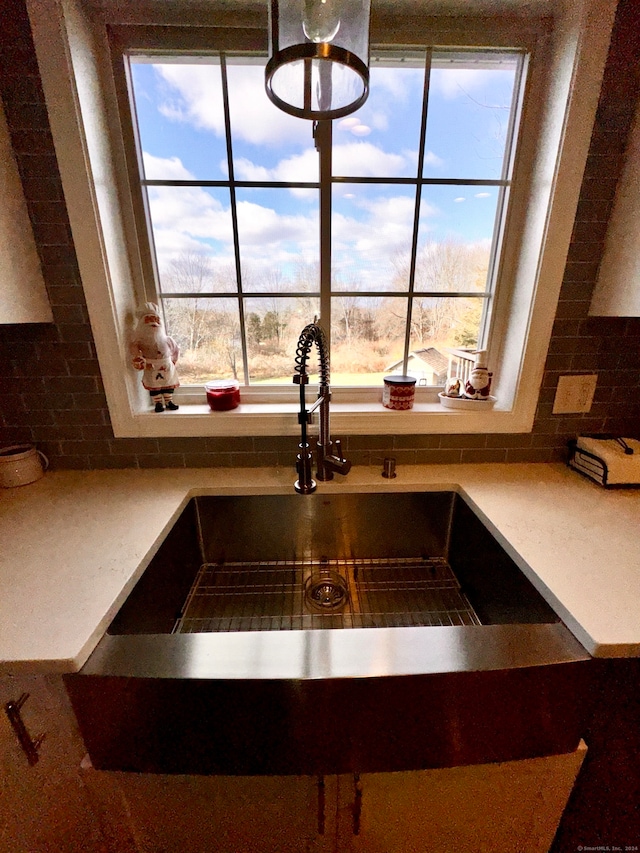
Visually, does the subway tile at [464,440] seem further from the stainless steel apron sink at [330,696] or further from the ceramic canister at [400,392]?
the stainless steel apron sink at [330,696]

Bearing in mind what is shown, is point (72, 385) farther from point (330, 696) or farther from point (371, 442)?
point (330, 696)

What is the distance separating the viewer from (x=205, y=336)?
4.00 ft

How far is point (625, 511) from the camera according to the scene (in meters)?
0.93

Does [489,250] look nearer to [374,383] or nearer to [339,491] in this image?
[374,383]

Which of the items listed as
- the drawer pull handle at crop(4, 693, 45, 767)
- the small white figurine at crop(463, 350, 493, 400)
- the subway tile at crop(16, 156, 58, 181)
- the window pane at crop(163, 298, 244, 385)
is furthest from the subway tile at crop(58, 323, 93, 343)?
the small white figurine at crop(463, 350, 493, 400)

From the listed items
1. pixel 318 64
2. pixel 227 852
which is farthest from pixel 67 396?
pixel 227 852

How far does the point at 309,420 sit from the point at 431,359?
21.4 inches

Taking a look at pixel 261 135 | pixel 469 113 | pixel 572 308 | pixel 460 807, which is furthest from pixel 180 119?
pixel 460 807

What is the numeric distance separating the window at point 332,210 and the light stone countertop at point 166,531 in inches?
15.2

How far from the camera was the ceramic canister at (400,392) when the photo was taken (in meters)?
1.16

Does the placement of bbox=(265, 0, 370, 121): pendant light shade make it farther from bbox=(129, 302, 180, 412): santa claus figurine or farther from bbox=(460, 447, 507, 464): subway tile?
bbox=(460, 447, 507, 464): subway tile

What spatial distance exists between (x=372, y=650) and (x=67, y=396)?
1068 mm

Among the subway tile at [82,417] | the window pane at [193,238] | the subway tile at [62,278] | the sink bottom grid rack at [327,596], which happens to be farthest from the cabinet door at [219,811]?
the window pane at [193,238]

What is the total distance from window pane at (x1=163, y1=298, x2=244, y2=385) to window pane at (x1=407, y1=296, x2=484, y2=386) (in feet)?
1.98
